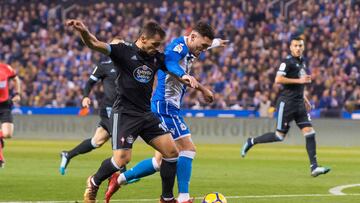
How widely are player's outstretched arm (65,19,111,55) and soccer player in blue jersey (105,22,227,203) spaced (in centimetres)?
104

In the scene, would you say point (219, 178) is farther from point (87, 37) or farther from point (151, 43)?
point (87, 37)

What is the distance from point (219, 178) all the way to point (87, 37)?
662 cm

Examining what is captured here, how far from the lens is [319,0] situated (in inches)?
1468

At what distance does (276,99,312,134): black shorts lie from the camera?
17844mm

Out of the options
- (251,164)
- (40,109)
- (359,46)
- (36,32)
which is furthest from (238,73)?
(251,164)

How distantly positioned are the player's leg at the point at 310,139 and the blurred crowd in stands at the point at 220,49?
13037mm

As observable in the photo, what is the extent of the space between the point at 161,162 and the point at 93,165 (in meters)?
8.27

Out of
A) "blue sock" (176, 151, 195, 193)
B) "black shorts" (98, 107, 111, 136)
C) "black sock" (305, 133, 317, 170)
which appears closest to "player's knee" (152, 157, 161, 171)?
"blue sock" (176, 151, 195, 193)

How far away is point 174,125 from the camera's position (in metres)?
12.0

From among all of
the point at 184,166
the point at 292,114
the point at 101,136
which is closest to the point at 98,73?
the point at 101,136

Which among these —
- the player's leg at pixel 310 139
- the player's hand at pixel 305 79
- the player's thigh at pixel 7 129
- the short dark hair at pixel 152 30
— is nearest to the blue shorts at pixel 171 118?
the short dark hair at pixel 152 30

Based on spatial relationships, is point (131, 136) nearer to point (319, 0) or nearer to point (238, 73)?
point (238, 73)

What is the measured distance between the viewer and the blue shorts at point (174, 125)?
470 inches

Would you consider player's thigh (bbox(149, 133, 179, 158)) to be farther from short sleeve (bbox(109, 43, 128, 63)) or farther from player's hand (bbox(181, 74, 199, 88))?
short sleeve (bbox(109, 43, 128, 63))
